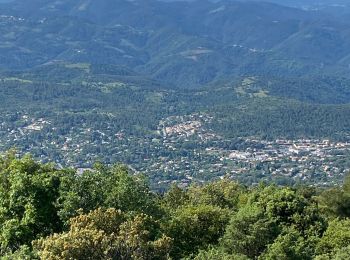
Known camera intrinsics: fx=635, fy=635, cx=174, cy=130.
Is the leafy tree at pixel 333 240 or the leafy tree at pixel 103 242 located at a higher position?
the leafy tree at pixel 103 242

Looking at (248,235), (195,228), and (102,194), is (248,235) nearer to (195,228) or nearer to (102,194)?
(195,228)

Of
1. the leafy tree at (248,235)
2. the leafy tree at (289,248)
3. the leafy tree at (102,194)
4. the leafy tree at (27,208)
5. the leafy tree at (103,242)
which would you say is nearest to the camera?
the leafy tree at (103,242)

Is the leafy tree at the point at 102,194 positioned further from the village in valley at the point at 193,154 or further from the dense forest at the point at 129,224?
the village in valley at the point at 193,154

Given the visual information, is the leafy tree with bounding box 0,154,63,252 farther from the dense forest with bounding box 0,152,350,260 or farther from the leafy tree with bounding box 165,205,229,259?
the leafy tree with bounding box 165,205,229,259

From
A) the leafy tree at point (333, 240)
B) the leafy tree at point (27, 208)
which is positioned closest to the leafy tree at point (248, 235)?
the leafy tree at point (333, 240)

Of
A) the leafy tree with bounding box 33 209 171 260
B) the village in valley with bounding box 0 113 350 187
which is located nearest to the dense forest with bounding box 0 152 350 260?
the leafy tree with bounding box 33 209 171 260

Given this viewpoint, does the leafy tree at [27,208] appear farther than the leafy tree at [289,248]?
Yes

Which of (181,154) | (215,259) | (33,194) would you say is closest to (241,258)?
(215,259)

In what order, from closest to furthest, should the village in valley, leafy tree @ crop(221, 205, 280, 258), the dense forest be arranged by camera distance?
the dense forest → leafy tree @ crop(221, 205, 280, 258) → the village in valley

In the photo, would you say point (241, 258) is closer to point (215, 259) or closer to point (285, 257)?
point (215, 259)
